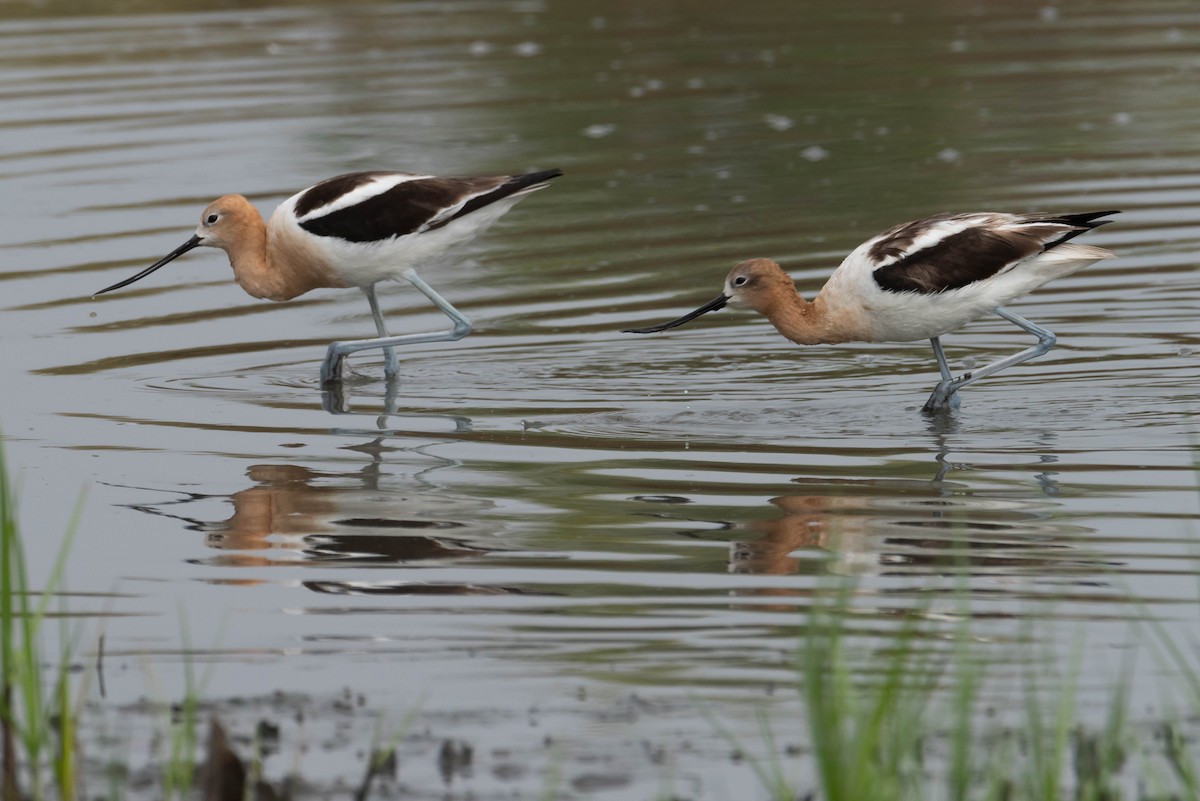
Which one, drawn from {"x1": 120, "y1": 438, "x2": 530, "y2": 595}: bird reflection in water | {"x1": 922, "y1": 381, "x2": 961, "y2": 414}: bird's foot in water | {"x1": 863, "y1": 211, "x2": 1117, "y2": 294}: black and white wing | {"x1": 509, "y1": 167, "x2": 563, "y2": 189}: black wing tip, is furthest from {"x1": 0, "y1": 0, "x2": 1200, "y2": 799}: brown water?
{"x1": 509, "y1": 167, "x2": 563, "y2": 189}: black wing tip

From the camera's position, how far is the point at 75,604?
6.48m

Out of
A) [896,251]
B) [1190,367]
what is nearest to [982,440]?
[896,251]

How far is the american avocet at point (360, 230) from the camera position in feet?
33.1

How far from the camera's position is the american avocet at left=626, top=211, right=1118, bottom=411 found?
347 inches

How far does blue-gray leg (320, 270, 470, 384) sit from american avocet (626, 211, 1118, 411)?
5.57 feet

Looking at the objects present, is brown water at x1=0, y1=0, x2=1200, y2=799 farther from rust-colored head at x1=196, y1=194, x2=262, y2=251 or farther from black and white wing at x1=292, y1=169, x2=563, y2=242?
black and white wing at x1=292, y1=169, x2=563, y2=242

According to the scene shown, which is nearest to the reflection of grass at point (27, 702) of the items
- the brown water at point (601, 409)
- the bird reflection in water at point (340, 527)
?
the brown water at point (601, 409)

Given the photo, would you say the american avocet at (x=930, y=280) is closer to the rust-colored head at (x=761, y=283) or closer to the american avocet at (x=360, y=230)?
the rust-colored head at (x=761, y=283)

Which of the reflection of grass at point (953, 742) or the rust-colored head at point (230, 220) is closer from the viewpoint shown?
the reflection of grass at point (953, 742)

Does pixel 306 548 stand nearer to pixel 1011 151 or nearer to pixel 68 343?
pixel 68 343

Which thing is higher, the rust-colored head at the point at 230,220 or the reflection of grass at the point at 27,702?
the rust-colored head at the point at 230,220

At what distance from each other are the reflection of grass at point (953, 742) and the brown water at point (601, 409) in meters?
0.25

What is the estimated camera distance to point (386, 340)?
33.4 feet

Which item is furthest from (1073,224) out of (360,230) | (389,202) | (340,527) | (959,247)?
(340,527)
